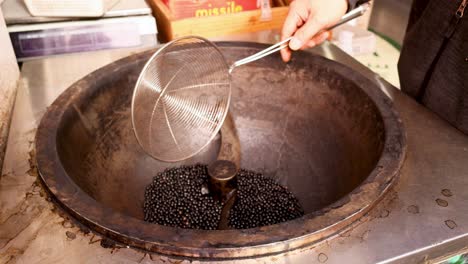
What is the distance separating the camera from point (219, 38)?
1.72 metres

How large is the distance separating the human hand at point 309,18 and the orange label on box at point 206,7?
1.91 feet

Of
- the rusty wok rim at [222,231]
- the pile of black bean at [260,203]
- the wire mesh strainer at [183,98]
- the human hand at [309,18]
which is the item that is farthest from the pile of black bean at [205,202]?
the human hand at [309,18]

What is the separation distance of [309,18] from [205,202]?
73 centimetres

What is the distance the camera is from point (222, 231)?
84 centimetres

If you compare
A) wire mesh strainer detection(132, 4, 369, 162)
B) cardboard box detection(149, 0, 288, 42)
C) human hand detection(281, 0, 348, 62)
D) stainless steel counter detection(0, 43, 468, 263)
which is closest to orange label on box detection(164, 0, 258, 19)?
cardboard box detection(149, 0, 288, 42)

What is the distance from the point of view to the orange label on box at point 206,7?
5.98 ft

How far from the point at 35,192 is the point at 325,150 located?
937mm

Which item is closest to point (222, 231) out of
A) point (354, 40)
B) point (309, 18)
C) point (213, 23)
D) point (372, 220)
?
point (372, 220)

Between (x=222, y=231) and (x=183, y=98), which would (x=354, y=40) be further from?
(x=222, y=231)

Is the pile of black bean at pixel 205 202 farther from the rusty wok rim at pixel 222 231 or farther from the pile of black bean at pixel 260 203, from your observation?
the rusty wok rim at pixel 222 231

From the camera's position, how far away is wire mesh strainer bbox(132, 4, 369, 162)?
142 centimetres

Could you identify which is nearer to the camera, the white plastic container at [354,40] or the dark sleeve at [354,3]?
the dark sleeve at [354,3]

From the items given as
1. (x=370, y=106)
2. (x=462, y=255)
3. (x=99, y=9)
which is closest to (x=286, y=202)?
(x=370, y=106)

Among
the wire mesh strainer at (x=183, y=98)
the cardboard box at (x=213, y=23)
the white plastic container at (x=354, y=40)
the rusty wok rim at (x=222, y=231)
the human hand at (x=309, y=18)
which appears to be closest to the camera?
the rusty wok rim at (x=222, y=231)
